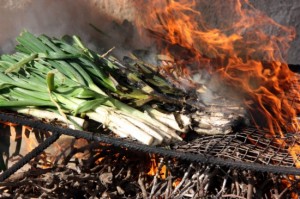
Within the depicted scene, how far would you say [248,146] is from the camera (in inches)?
127

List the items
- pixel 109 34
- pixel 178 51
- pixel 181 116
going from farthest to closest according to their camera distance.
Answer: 1. pixel 109 34
2. pixel 178 51
3. pixel 181 116

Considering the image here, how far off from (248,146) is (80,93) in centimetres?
136

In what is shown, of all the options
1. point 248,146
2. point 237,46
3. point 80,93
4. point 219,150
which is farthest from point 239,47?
point 80,93

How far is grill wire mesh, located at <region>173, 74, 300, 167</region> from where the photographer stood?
3059 mm

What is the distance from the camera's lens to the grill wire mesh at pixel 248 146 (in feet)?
10.0

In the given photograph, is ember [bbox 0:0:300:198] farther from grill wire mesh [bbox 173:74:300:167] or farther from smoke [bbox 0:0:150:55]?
smoke [bbox 0:0:150:55]

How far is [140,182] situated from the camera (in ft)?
11.2

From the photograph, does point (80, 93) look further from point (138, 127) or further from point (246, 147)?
point (246, 147)

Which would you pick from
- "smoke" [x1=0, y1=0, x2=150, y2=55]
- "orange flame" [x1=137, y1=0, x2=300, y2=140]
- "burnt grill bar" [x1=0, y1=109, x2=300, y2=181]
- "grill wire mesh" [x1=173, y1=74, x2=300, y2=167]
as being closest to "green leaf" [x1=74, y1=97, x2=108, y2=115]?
"burnt grill bar" [x1=0, y1=109, x2=300, y2=181]

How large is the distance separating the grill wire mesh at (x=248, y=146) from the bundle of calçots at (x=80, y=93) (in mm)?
200

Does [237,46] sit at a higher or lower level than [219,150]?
higher

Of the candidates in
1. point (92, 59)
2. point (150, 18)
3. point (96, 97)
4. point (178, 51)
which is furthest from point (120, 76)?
point (150, 18)

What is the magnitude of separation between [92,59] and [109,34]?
5.05ft

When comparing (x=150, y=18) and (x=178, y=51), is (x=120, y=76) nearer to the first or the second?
(x=178, y=51)
